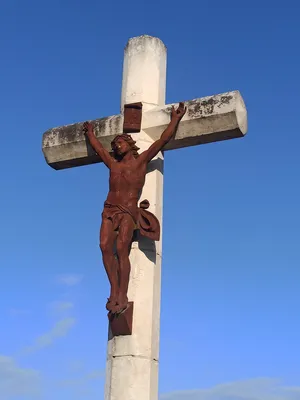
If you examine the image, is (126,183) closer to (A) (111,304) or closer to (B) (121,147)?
(B) (121,147)

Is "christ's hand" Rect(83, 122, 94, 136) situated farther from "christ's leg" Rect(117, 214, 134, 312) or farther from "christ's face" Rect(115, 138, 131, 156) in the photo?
"christ's leg" Rect(117, 214, 134, 312)

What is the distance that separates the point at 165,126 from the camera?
279 inches

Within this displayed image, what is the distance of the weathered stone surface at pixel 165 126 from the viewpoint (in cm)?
678

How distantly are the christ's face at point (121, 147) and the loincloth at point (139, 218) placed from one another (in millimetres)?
590

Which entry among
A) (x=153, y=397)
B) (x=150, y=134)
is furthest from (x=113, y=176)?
(x=153, y=397)

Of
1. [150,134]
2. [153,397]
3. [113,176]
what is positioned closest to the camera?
[153,397]

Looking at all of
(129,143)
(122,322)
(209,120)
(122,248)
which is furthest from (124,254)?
(209,120)

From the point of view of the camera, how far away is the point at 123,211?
6.45 m

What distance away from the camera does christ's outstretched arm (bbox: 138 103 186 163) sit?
6.77 metres

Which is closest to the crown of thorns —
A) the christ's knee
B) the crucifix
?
the crucifix

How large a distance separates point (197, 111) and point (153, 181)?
872 millimetres

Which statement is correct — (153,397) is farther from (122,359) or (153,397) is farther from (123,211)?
(123,211)

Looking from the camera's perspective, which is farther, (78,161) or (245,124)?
(78,161)

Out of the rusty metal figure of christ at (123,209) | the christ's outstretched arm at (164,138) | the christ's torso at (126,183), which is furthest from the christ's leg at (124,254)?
the christ's outstretched arm at (164,138)
